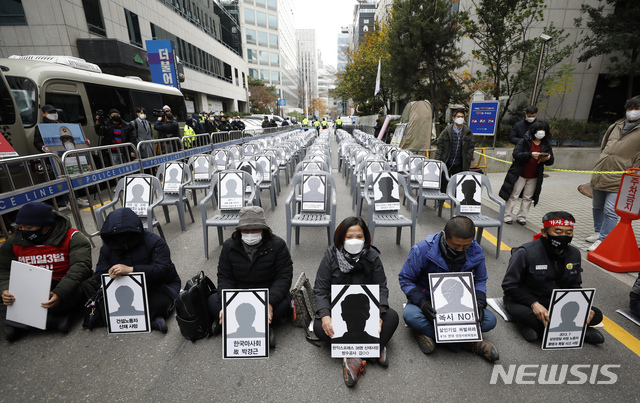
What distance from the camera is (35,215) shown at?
2.45 metres

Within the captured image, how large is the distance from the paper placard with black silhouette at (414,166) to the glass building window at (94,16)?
753 inches

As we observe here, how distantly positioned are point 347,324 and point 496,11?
14.7 meters

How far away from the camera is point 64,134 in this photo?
6.30 m

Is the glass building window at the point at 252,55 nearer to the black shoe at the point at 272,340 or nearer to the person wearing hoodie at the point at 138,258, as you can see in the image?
the person wearing hoodie at the point at 138,258

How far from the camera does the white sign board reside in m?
2.43

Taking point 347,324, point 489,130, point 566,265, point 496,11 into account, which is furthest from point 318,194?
point 496,11

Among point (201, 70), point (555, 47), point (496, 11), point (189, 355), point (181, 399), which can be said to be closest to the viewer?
point (181, 399)

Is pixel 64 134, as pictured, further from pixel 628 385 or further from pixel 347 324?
pixel 628 385

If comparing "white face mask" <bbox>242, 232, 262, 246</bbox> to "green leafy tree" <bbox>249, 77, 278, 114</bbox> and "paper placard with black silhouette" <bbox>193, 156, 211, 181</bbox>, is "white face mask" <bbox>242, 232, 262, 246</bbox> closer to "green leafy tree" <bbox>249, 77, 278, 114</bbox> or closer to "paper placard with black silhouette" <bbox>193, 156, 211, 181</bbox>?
"paper placard with black silhouette" <bbox>193, 156, 211, 181</bbox>

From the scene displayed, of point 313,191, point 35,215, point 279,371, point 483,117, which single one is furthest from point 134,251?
point 483,117

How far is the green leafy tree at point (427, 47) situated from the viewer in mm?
13844

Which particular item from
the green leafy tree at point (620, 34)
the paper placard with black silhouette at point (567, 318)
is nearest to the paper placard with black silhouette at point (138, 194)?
the paper placard with black silhouette at point (567, 318)

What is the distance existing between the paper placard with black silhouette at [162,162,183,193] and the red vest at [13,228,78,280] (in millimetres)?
2656

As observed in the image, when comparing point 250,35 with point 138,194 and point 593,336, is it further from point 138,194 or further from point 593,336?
point 593,336
